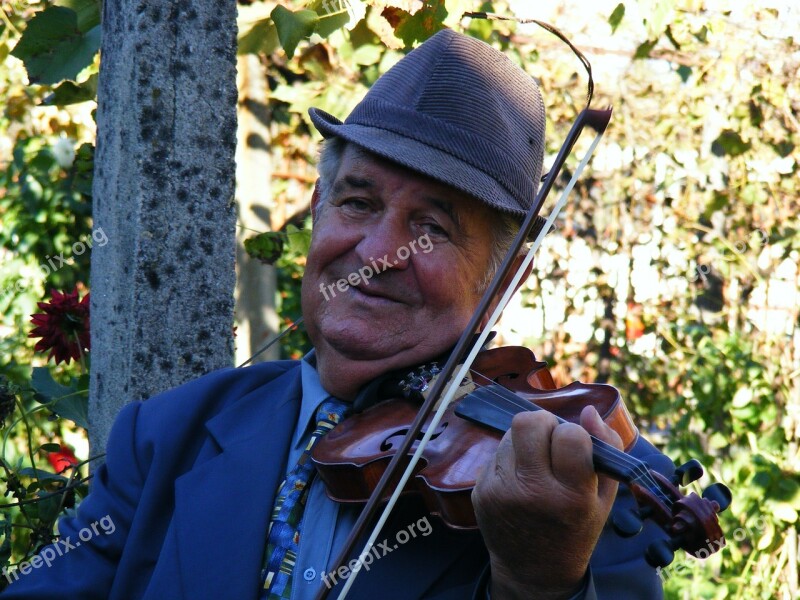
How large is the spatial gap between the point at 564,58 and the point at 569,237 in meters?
1.00

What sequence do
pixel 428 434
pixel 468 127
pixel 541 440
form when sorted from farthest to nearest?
pixel 468 127 < pixel 428 434 < pixel 541 440

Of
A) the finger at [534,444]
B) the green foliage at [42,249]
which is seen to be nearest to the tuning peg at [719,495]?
the finger at [534,444]

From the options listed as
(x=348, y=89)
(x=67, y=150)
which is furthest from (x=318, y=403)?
(x=67, y=150)

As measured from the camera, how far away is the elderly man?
172 centimetres

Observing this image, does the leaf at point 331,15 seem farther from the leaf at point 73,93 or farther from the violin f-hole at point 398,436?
the violin f-hole at point 398,436

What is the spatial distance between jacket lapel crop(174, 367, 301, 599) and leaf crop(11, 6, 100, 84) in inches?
43.3

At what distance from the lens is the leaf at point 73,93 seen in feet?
8.87

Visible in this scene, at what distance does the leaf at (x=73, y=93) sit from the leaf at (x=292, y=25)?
0.63 meters

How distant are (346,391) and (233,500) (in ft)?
1.01

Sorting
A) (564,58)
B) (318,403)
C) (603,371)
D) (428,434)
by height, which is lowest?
(603,371)

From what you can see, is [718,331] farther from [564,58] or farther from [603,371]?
[564,58]

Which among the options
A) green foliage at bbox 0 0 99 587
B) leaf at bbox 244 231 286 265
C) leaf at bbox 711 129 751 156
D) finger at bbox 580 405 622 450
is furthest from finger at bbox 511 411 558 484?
leaf at bbox 711 129 751 156

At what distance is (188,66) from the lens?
7.29 ft

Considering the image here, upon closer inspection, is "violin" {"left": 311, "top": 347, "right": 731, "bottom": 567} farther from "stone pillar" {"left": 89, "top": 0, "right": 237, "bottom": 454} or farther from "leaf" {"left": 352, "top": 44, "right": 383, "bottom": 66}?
"leaf" {"left": 352, "top": 44, "right": 383, "bottom": 66}
